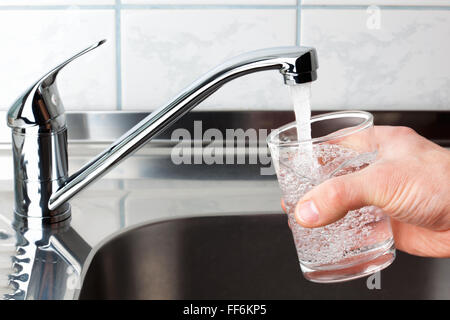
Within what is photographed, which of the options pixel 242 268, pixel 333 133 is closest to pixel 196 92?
pixel 333 133

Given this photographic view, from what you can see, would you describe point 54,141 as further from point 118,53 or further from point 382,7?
point 382,7

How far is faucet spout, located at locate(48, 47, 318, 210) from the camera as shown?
1.65 feet

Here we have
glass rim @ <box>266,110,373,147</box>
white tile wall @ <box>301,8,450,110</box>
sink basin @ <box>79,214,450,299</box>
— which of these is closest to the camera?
glass rim @ <box>266,110,373,147</box>

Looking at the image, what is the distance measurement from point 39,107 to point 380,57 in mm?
506

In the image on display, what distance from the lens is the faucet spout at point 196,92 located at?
1.65 ft

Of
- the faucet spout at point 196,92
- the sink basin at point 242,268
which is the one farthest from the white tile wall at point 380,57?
the faucet spout at point 196,92

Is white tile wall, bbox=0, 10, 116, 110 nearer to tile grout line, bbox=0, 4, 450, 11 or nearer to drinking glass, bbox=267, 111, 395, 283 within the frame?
tile grout line, bbox=0, 4, 450, 11

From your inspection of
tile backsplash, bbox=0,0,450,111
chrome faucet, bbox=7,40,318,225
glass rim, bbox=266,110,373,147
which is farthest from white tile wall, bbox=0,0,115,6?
glass rim, bbox=266,110,373,147

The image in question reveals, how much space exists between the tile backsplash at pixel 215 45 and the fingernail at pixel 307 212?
399mm

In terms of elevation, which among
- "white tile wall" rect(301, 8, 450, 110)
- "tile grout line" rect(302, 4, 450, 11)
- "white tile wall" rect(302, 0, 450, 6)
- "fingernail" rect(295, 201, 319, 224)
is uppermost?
"white tile wall" rect(302, 0, 450, 6)

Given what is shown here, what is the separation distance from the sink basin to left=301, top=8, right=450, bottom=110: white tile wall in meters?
0.24

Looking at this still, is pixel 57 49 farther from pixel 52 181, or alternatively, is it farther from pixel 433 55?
pixel 433 55

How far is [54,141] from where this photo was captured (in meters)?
0.65

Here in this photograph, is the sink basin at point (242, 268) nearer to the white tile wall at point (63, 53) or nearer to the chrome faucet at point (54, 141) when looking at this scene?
the chrome faucet at point (54, 141)
